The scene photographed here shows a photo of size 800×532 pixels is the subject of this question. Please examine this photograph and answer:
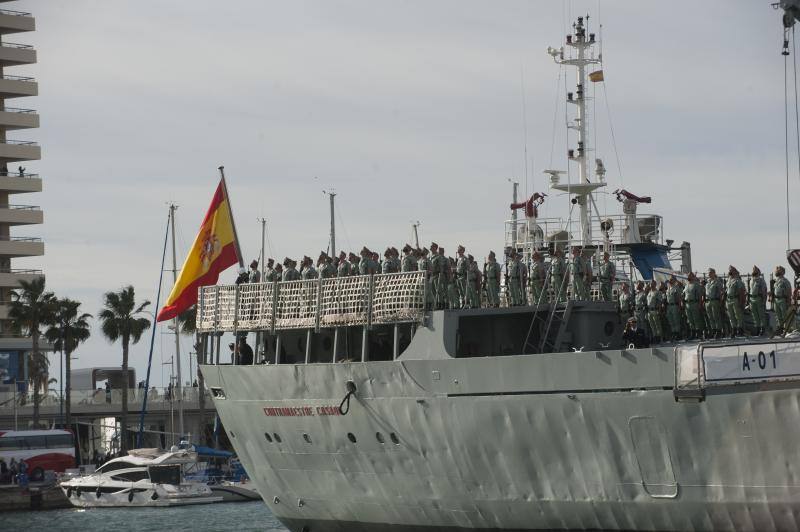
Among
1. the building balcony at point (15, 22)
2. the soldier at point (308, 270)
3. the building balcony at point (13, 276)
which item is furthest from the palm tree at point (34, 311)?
the soldier at point (308, 270)

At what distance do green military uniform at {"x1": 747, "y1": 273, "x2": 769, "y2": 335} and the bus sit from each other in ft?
154

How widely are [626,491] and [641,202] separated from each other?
42.5ft

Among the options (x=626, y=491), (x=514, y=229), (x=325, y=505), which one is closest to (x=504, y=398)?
(x=626, y=491)

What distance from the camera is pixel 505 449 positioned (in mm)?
31766

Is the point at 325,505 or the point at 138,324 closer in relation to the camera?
the point at 325,505

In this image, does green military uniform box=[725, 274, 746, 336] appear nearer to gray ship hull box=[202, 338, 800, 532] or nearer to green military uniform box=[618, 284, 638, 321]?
green military uniform box=[618, 284, 638, 321]

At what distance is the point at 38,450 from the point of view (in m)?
70.4

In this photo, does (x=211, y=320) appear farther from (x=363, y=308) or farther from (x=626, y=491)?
(x=626, y=491)

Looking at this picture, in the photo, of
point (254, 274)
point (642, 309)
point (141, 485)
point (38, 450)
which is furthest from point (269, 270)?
point (38, 450)

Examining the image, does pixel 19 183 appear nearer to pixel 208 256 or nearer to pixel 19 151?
pixel 19 151

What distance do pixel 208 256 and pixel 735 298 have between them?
58.1 feet

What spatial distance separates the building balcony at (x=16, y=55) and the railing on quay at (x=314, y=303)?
64.4 metres

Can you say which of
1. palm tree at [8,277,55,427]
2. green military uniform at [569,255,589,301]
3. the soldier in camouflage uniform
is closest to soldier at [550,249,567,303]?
green military uniform at [569,255,589,301]

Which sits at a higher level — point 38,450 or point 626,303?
point 626,303
